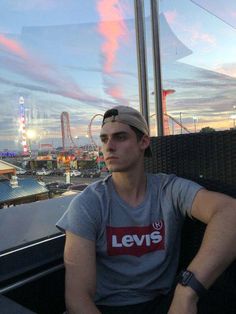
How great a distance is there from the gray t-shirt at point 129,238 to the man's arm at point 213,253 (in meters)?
0.14

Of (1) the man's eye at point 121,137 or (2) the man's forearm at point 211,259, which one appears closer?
(2) the man's forearm at point 211,259

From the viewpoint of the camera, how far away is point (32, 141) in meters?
1.97

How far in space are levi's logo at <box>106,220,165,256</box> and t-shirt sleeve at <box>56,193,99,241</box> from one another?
71 mm

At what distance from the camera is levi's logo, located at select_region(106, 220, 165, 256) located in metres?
1.20

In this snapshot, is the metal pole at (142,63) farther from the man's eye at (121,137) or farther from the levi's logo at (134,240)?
the levi's logo at (134,240)

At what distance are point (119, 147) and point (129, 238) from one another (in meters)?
0.34

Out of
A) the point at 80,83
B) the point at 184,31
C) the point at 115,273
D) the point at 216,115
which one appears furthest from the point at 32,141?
the point at 216,115

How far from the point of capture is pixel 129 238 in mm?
1215

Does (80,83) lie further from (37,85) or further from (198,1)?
(198,1)

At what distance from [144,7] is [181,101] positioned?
91cm

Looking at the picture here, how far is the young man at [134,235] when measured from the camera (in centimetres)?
107

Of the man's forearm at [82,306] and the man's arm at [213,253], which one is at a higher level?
the man's arm at [213,253]

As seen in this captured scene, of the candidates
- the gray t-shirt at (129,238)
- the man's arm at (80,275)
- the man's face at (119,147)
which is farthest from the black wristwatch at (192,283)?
the man's face at (119,147)

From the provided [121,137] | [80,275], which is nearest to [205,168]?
[121,137]
